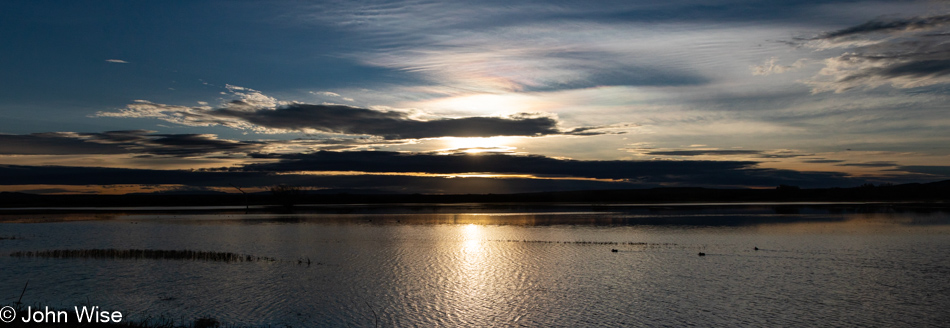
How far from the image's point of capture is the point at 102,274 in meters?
23.2

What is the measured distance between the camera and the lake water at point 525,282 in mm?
16469

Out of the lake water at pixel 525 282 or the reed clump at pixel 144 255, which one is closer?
the lake water at pixel 525 282

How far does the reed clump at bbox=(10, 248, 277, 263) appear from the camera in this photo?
28.5 metres

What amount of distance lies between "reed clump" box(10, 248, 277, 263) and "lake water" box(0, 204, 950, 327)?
3.67ft

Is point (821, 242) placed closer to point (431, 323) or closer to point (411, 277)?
point (411, 277)

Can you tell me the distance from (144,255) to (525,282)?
818 inches

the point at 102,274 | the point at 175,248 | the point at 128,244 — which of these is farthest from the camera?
the point at 128,244

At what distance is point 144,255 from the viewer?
29609mm

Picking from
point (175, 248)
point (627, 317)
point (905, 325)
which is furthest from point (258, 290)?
point (905, 325)

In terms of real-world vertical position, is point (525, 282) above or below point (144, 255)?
above

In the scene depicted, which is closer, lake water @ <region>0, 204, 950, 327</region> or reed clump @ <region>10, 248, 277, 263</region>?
lake water @ <region>0, 204, 950, 327</region>

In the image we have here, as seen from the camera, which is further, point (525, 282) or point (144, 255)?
point (144, 255)

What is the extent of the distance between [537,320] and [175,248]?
26.4 meters

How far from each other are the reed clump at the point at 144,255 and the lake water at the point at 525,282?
44.1 inches
